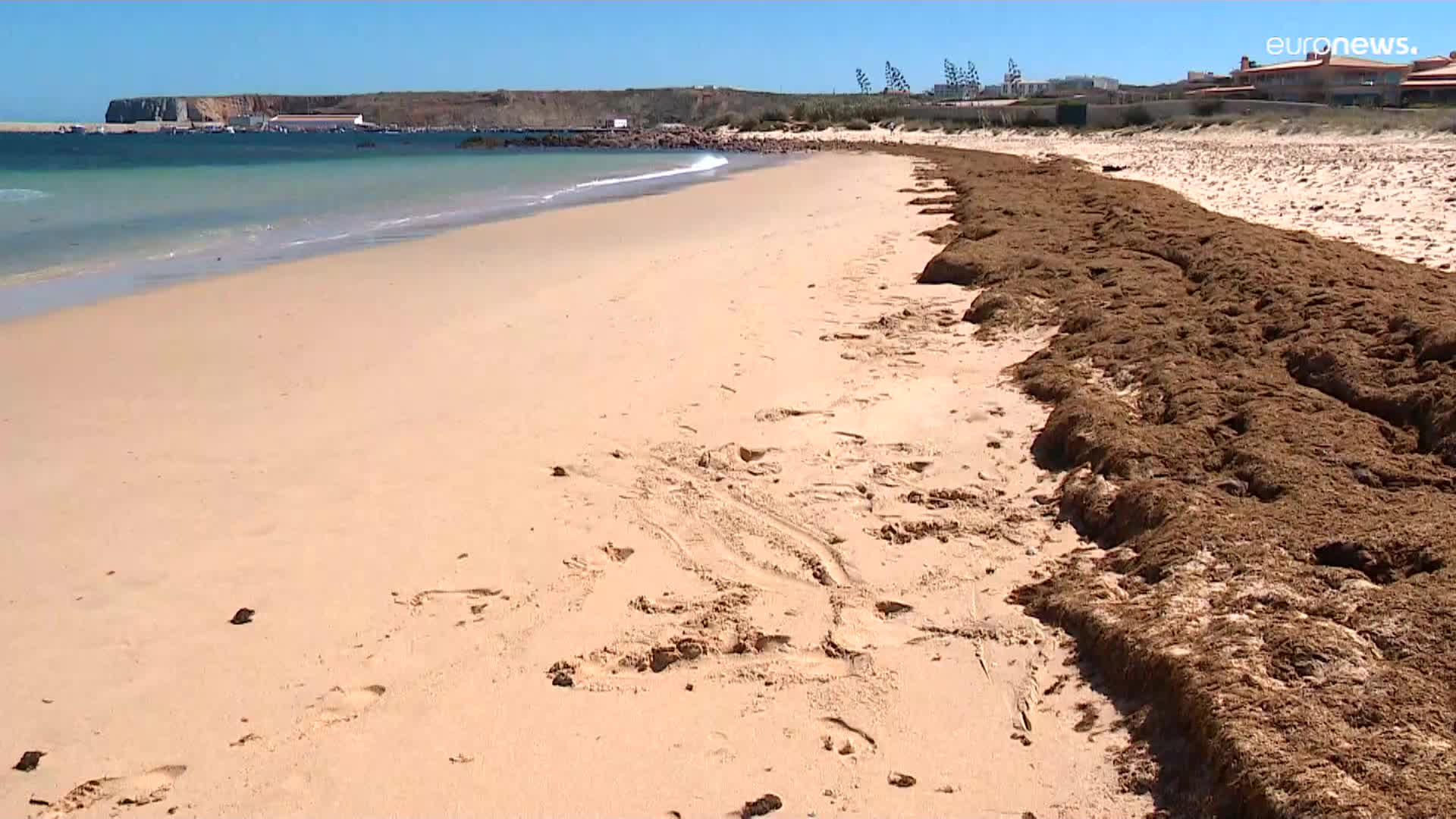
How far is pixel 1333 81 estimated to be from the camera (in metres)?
47.3

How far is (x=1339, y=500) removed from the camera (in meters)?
3.35

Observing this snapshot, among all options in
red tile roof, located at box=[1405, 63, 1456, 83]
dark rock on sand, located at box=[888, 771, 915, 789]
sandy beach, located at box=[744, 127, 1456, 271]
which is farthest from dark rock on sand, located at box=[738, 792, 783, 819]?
red tile roof, located at box=[1405, 63, 1456, 83]

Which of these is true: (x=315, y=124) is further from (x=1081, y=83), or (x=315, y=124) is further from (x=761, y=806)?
(x=761, y=806)

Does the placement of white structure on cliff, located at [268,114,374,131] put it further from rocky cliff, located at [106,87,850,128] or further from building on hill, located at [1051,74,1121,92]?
building on hill, located at [1051,74,1121,92]

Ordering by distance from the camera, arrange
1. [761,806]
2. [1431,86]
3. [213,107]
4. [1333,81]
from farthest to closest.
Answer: [213,107], [1333,81], [1431,86], [761,806]

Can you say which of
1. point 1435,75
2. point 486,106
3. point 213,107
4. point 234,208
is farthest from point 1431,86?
point 213,107

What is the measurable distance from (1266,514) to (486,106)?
167635mm

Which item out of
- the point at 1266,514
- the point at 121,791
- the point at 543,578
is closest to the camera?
the point at 121,791

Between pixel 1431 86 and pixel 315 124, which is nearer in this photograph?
pixel 1431 86

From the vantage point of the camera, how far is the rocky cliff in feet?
478

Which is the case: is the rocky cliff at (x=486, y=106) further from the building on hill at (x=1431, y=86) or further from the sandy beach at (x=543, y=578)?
the sandy beach at (x=543, y=578)

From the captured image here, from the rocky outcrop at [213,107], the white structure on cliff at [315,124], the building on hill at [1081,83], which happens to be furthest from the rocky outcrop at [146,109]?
the building on hill at [1081,83]

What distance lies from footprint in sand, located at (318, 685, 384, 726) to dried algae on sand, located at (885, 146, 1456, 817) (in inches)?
75.3

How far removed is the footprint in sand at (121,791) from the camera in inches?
101
